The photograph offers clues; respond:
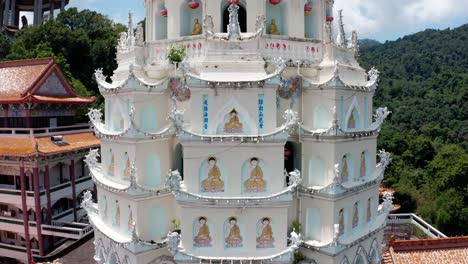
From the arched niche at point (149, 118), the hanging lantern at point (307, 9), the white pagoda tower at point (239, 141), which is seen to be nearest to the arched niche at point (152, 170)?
the white pagoda tower at point (239, 141)

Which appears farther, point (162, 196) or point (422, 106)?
point (422, 106)

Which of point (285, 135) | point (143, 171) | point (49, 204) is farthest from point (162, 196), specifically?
point (49, 204)

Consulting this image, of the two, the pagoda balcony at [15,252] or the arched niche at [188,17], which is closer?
the arched niche at [188,17]

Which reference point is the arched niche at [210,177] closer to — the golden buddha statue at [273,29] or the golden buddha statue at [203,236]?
the golden buddha statue at [203,236]

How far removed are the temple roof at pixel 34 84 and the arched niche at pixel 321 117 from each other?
17.7 meters

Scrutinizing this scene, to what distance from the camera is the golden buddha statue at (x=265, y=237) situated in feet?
45.1

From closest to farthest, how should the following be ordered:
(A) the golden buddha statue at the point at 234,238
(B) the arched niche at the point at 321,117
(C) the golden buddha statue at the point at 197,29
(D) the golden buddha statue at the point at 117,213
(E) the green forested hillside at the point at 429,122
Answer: (A) the golden buddha statue at the point at 234,238 < (B) the arched niche at the point at 321,117 < (D) the golden buddha statue at the point at 117,213 < (C) the golden buddha statue at the point at 197,29 < (E) the green forested hillside at the point at 429,122

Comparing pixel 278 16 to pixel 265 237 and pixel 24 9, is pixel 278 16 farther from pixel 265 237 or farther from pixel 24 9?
pixel 24 9

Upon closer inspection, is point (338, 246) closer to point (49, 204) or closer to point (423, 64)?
point (49, 204)

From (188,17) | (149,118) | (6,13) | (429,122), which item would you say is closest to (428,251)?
(149,118)

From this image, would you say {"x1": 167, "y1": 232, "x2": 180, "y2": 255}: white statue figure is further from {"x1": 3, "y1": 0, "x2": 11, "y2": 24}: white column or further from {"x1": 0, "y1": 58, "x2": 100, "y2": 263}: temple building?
{"x1": 3, "y1": 0, "x2": 11, "y2": 24}: white column

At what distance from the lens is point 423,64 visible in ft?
358

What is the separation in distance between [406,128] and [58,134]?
57.8 meters

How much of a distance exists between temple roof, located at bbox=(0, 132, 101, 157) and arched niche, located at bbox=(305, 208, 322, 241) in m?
15.4
